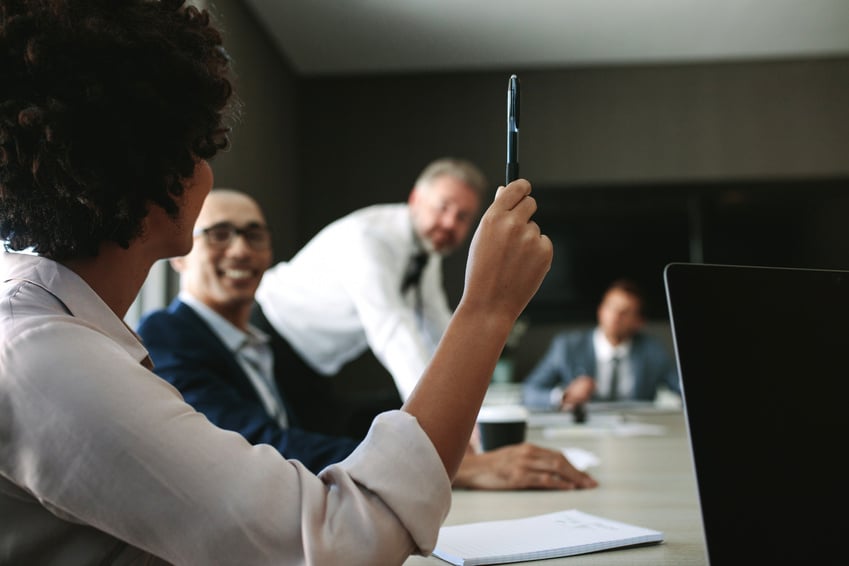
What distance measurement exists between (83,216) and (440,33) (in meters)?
3.68

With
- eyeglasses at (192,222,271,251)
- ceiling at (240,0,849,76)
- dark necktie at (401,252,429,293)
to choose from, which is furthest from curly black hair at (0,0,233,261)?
ceiling at (240,0,849,76)

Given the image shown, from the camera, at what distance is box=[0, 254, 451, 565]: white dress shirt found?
507 mm

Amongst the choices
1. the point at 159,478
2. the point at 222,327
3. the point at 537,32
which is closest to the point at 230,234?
the point at 222,327

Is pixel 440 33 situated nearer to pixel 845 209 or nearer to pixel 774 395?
pixel 845 209

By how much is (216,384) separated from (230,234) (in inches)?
19.6

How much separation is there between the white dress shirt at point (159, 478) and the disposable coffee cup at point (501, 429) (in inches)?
31.6

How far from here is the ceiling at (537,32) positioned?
3766 mm

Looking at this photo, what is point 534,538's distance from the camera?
787 mm

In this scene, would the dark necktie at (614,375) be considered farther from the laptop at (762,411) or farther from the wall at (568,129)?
the laptop at (762,411)

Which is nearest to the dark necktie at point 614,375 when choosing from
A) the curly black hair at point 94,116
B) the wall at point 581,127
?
the wall at point 581,127

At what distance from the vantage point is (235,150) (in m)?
3.51

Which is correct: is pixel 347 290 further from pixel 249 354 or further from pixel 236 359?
pixel 236 359

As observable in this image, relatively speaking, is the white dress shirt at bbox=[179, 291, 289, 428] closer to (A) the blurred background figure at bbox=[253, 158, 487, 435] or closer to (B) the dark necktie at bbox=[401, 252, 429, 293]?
(A) the blurred background figure at bbox=[253, 158, 487, 435]

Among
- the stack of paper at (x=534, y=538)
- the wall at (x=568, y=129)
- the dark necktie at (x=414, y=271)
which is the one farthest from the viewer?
the wall at (x=568, y=129)
